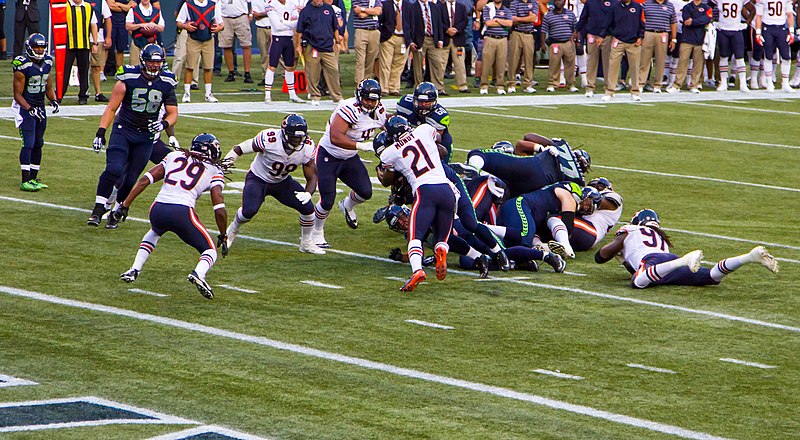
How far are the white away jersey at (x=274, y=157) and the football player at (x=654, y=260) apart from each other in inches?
107

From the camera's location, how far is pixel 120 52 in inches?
898

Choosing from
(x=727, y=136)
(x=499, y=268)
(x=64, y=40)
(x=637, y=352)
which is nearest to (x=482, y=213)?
(x=499, y=268)

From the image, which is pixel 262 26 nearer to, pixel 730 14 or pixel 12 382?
pixel 730 14

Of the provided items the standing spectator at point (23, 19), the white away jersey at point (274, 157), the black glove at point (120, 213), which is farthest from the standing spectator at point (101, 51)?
the white away jersey at point (274, 157)

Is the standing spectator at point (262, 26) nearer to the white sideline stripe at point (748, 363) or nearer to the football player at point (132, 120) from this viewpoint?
the football player at point (132, 120)

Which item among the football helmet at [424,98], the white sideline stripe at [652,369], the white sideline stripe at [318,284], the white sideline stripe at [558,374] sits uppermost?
the football helmet at [424,98]

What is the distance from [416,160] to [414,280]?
3.52 ft

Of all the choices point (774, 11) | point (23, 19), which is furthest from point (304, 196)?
point (774, 11)

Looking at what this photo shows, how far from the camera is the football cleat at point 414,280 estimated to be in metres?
9.66

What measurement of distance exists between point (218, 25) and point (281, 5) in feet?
3.61

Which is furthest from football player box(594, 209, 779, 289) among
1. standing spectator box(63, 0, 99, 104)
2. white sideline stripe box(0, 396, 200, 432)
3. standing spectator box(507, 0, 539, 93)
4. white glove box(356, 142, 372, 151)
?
standing spectator box(507, 0, 539, 93)

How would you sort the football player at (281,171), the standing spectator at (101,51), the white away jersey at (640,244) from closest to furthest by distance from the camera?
1. the white away jersey at (640,244)
2. the football player at (281,171)
3. the standing spectator at (101,51)

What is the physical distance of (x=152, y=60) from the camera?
11859 mm

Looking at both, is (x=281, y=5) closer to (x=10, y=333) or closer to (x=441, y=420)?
(x=10, y=333)
